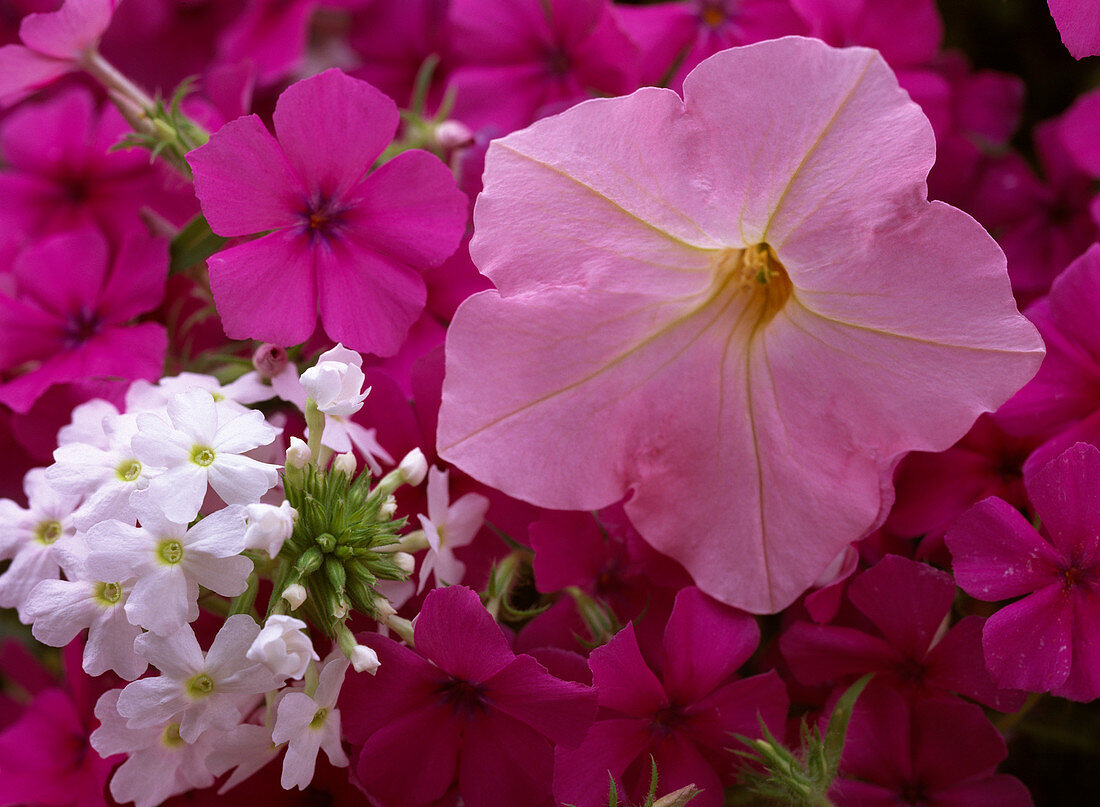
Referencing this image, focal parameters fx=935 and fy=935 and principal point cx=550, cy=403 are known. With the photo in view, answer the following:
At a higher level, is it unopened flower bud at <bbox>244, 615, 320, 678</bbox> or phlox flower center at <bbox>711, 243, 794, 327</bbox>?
phlox flower center at <bbox>711, 243, 794, 327</bbox>

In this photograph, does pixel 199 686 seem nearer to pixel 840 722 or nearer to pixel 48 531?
pixel 48 531

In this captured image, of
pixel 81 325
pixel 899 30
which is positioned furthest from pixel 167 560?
pixel 899 30

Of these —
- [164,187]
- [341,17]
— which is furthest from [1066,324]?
[341,17]

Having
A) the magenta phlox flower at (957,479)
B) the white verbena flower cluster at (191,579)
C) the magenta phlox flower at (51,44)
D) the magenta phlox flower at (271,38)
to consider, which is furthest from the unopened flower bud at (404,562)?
the magenta phlox flower at (271,38)

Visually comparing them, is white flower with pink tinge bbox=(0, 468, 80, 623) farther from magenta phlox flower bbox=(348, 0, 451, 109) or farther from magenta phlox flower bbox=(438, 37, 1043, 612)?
magenta phlox flower bbox=(348, 0, 451, 109)

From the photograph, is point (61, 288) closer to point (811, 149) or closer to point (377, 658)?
point (377, 658)

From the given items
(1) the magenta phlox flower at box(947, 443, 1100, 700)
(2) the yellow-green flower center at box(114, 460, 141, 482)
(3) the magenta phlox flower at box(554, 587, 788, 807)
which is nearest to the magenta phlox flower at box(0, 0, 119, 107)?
(2) the yellow-green flower center at box(114, 460, 141, 482)

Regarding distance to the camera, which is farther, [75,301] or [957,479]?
[75,301]
